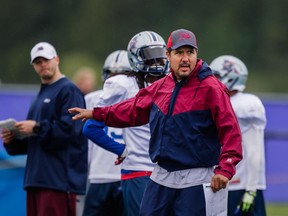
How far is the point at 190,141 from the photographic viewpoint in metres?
7.87

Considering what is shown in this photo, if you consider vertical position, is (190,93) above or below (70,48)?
below

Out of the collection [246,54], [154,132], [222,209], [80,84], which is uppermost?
[246,54]

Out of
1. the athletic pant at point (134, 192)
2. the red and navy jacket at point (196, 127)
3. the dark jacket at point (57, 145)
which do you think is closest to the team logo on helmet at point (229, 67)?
the dark jacket at point (57, 145)

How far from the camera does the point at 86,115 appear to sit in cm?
831

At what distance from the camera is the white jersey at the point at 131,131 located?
904 cm

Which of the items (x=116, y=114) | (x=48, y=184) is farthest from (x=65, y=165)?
(x=116, y=114)

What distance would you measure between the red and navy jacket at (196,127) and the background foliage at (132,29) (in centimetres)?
2448

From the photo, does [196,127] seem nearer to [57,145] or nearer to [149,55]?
[149,55]

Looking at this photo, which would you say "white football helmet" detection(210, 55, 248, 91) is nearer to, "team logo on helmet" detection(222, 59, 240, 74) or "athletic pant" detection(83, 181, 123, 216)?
"team logo on helmet" detection(222, 59, 240, 74)

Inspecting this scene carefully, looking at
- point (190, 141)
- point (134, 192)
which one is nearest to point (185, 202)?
point (190, 141)

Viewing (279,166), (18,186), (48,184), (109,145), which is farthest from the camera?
(279,166)

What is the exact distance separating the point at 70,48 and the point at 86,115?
88.8 feet

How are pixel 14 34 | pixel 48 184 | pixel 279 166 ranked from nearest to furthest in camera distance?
pixel 48 184 → pixel 279 166 → pixel 14 34

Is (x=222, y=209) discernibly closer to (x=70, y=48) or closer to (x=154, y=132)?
(x=154, y=132)
